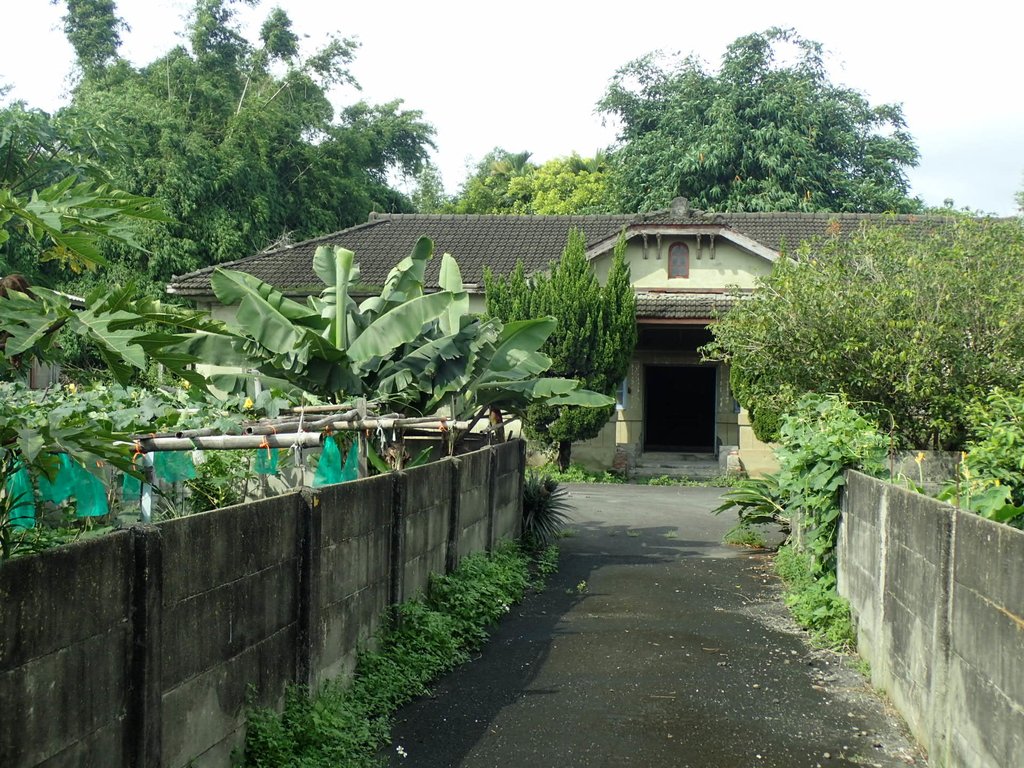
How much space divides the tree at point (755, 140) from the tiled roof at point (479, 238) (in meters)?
7.79

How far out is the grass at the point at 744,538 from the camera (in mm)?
16484

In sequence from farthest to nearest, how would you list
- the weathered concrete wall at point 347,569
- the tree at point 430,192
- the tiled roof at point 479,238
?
the tree at point 430,192 → the tiled roof at point 479,238 → the weathered concrete wall at point 347,569

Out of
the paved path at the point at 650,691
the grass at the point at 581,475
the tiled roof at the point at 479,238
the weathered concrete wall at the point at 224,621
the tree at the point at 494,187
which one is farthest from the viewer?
the tree at the point at 494,187

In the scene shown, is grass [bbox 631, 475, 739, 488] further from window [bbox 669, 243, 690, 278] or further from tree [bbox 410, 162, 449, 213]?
tree [bbox 410, 162, 449, 213]

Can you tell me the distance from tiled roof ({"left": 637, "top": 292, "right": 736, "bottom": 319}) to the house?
2cm

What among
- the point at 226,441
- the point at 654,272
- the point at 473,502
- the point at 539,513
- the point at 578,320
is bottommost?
the point at 539,513

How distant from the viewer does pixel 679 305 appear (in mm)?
25094

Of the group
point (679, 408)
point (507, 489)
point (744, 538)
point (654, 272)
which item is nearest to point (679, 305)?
point (654, 272)

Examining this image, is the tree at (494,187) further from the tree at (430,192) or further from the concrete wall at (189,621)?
the concrete wall at (189,621)

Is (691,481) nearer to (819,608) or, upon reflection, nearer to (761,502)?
(761,502)

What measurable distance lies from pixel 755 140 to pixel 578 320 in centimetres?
1834

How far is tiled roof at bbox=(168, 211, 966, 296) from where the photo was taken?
2686cm

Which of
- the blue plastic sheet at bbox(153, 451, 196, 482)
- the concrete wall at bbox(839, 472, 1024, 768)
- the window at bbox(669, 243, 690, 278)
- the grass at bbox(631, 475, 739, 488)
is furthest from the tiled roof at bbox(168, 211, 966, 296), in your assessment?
the concrete wall at bbox(839, 472, 1024, 768)

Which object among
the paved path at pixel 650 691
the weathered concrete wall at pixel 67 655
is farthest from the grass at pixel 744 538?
the weathered concrete wall at pixel 67 655
